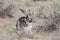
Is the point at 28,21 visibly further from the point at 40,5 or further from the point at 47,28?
the point at 40,5

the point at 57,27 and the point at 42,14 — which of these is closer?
the point at 57,27

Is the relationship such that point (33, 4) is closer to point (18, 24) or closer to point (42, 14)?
point (42, 14)

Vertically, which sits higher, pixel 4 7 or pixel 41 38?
pixel 4 7

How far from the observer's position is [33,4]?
283 inches

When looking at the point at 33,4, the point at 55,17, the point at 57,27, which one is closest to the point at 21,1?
the point at 33,4

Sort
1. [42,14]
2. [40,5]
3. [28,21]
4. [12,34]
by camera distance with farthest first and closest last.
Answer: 1. [40,5]
2. [42,14]
3. [28,21]
4. [12,34]

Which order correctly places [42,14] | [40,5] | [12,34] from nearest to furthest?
[12,34], [42,14], [40,5]

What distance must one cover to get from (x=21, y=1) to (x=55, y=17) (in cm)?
177

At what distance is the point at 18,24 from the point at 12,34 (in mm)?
577

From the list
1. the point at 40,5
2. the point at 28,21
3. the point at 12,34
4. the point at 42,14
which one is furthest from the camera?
the point at 40,5

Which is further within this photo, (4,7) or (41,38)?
(4,7)

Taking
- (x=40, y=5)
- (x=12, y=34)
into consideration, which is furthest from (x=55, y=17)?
(x=12, y=34)

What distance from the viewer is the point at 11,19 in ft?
20.6

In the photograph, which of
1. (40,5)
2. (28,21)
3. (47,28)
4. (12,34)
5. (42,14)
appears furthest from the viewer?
(40,5)
